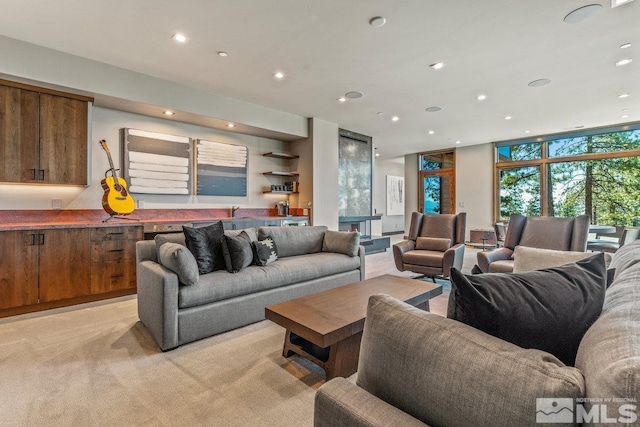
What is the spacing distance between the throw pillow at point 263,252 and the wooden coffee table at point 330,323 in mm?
962

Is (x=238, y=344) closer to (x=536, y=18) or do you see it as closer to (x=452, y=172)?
(x=536, y=18)

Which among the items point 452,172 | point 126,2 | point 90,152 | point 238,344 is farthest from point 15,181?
point 452,172

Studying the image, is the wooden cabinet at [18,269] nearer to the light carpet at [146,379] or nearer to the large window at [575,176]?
the light carpet at [146,379]

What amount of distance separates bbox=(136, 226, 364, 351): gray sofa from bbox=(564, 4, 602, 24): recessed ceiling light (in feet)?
9.73

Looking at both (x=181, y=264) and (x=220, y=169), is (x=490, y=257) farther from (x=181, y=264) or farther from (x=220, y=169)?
(x=220, y=169)

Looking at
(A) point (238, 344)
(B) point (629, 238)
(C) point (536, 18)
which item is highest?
(C) point (536, 18)

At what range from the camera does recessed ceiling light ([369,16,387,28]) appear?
2758 mm

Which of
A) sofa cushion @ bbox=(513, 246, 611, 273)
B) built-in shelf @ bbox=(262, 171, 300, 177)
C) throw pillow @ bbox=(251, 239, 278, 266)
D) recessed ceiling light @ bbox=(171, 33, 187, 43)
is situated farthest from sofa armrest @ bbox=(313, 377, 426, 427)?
built-in shelf @ bbox=(262, 171, 300, 177)

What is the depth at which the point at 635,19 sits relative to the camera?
2791mm

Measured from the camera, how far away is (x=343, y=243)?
385 centimetres

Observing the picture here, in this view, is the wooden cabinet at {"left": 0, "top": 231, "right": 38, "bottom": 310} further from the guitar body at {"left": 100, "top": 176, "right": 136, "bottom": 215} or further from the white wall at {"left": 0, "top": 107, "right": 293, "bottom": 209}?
the guitar body at {"left": 100, "top": 176, "right": 136, "bottom": 215}

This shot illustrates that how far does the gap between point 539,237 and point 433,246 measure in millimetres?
1254

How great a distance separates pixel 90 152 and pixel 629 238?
730 centimetres

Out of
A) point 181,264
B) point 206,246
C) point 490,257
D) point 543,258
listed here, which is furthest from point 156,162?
point 543,258
